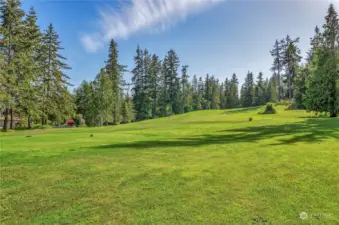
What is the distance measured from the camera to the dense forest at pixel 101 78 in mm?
27656

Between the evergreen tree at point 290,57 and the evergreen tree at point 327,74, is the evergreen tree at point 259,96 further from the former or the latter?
the evergreen tree at point 327,74

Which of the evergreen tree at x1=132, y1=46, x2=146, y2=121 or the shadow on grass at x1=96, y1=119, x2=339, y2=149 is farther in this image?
the evergreen tree at x1=132, y1=46, x2=146, y2=121

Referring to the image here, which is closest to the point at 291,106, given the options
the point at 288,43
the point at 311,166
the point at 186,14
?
the point at 288,43

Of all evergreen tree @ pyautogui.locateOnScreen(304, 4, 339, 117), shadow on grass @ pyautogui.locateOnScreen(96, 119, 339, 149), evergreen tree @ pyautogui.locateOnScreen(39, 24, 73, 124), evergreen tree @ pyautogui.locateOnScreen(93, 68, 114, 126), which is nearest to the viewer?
shadow on grass @ pyautogui.locateOnScreen(96, 119, 339, 149)

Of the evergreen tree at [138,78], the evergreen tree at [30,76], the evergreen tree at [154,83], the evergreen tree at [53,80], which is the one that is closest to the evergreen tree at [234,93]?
the evergreen tree at [154,83]

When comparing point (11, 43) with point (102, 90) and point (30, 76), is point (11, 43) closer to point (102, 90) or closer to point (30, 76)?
point (30, 76)

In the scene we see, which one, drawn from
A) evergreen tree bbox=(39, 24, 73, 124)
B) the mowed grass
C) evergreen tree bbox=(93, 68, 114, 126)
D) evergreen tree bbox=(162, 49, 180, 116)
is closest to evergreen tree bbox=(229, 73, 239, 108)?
evergreen tree bbox=(162, 49, 180, 116)

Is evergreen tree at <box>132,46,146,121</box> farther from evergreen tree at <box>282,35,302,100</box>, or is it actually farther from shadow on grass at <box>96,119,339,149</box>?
shadow on grass at <box>96,119,339,149</box>

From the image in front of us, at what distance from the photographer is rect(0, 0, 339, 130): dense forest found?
27.7m

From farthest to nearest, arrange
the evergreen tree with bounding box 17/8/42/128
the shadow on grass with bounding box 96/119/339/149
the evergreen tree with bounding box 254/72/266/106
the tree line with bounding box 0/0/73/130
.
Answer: the evergreen tree with bounding box 254/72/266/106 < the evergreen tree with bounding box 17/8/42/128 < the tree line with bounding box 0/0/73/130 < the shadow on grass with bounding box 96/119/339/149

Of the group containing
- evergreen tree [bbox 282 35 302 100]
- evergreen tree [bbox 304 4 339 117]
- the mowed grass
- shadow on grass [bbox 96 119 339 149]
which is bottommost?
the mowed grass

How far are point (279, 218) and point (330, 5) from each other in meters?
34.4

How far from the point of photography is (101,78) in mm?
41844

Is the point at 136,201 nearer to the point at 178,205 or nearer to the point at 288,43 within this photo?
the point at 178,205
